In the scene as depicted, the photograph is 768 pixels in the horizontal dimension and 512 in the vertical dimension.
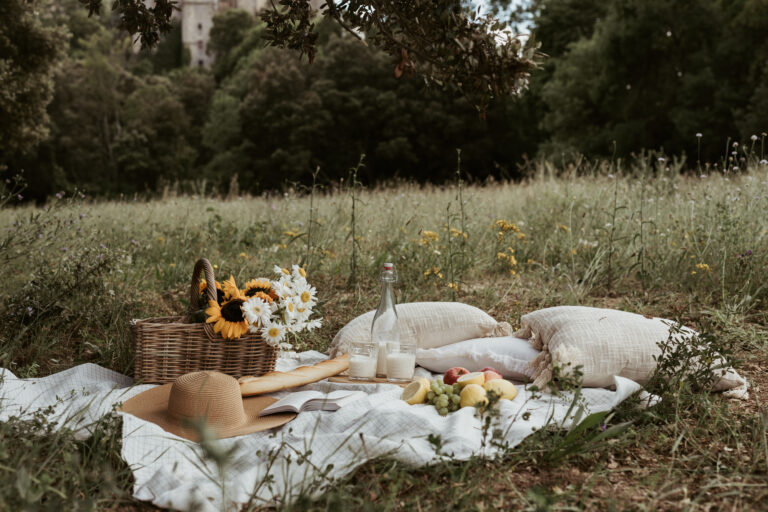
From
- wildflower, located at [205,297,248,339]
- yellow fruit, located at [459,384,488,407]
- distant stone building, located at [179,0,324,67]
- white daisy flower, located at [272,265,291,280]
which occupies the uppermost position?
distant stone building, located at [179,0,324,67]

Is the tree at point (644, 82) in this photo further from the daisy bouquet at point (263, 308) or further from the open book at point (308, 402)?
the open book at point (308, 402)

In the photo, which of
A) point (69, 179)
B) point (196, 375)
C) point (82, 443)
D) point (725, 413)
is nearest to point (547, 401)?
point (725, 413)

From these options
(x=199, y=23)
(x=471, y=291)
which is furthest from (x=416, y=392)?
(x=199, y=23)

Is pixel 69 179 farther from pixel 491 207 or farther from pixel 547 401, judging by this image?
pixel 547 401

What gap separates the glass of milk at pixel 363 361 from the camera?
305 cm

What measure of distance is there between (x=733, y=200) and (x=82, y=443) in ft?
16.3

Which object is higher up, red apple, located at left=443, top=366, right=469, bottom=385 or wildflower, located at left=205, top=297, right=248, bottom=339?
wildflower, located at left=205, top=297, right=248, bottom=339

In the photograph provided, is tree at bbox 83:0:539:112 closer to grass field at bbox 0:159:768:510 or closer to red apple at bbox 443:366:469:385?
red apple at bbox 443:366:469:385

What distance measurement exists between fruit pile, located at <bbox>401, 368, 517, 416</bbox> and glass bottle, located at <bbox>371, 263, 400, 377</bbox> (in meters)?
0.33

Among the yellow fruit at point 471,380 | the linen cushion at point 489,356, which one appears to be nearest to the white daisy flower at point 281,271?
the linen cushion at point 489,356

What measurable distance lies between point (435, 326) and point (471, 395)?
0.86 m

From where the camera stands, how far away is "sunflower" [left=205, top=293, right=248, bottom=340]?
9.84ft

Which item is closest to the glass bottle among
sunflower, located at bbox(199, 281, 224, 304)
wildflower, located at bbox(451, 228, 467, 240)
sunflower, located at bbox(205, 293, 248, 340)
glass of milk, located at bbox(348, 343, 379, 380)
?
glass of milk, located at bbox(348, 343, 379, 380)

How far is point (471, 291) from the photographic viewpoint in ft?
16.0
